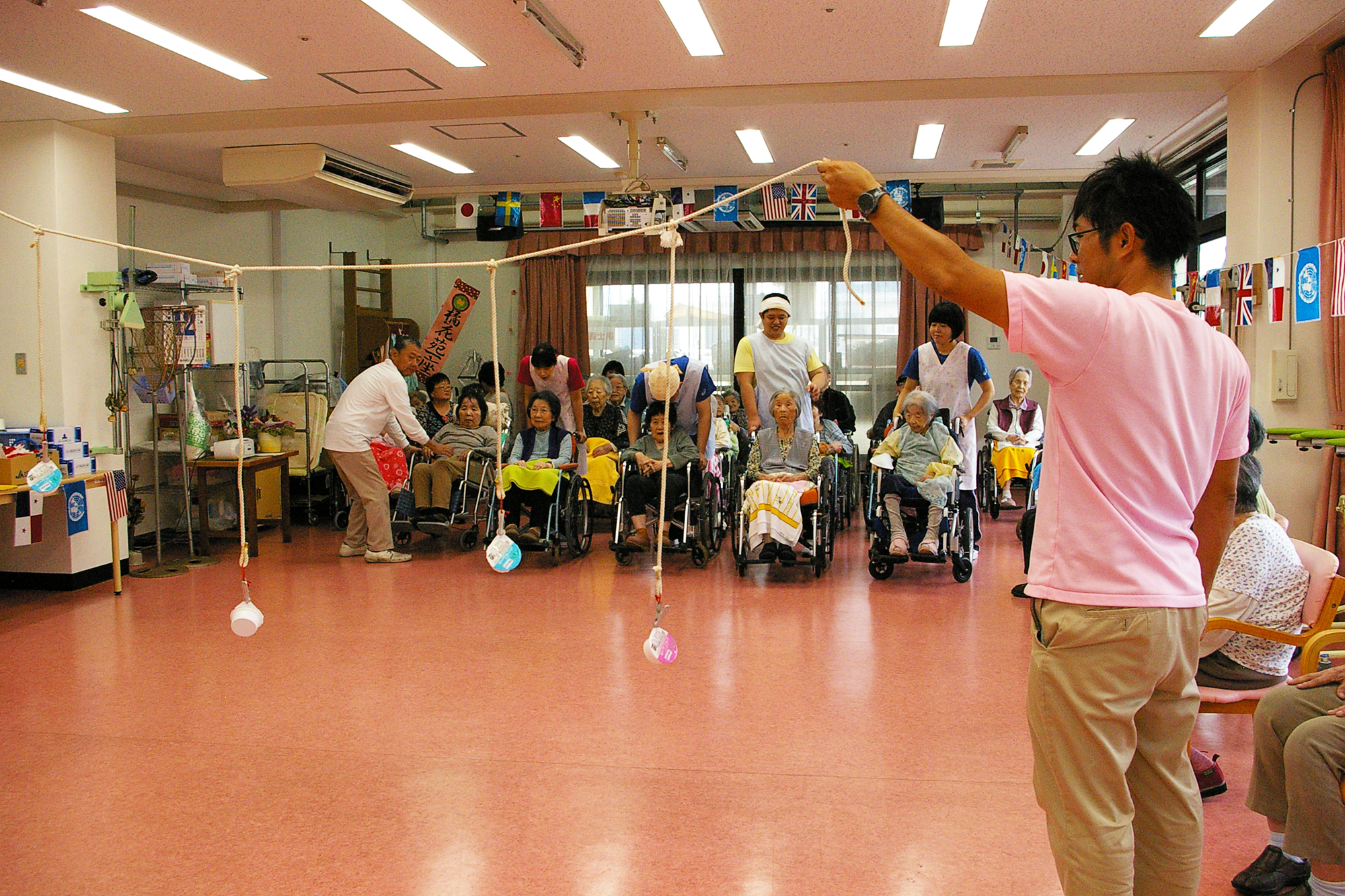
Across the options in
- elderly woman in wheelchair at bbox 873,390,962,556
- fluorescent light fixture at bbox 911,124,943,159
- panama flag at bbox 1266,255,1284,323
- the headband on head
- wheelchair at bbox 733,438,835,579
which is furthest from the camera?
fluorescent light fixture at bbox 911,124,943,159

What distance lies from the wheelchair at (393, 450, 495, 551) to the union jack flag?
3041 mm

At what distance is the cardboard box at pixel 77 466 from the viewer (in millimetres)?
5406

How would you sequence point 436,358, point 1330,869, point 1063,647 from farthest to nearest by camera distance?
1. point 436,358
2. point 1330,869
3. point 1063,647

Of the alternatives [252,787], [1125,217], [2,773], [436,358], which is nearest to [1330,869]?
[1125,217]

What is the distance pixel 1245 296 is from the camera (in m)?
5.29

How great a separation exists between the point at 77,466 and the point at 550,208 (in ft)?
13.6

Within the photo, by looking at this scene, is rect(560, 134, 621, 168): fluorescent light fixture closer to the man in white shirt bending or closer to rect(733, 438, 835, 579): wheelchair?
the man in white shirt bending

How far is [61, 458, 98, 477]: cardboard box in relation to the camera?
5406mm

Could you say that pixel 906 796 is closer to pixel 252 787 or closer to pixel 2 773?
pixel 252 787

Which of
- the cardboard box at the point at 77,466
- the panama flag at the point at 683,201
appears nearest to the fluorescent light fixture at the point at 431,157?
the panama flag at the point at 683,201

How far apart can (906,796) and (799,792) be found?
304 mm

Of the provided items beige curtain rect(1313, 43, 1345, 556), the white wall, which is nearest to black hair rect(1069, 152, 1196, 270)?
beige curtain rect(1313, 43, 1345, 556)

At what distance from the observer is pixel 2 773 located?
3.08 metres

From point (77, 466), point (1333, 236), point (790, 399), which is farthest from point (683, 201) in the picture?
point (77, 466)
